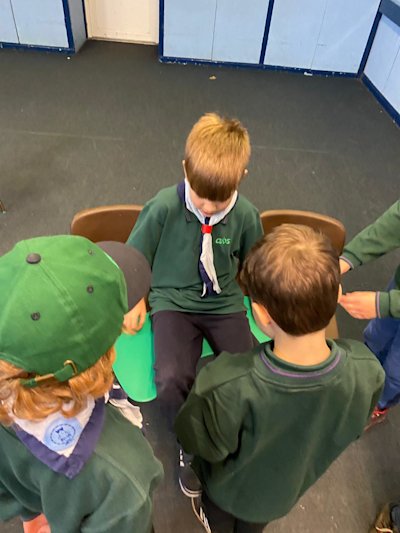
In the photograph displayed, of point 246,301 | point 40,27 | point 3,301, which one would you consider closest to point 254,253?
point 3,301

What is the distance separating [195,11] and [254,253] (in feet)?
13.1

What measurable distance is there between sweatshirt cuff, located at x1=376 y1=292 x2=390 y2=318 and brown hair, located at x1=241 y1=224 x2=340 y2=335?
0.57m

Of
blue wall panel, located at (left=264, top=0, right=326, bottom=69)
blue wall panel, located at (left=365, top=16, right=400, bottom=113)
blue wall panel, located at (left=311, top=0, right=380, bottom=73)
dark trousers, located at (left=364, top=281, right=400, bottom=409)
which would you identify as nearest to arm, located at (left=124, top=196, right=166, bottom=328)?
dark trousers, located at (left=364, top=281, right=400, bottom=409)

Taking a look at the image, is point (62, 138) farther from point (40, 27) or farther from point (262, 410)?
point (262, 410)

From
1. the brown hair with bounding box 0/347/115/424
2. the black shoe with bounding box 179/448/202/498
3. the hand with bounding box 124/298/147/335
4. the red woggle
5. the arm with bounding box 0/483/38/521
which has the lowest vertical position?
the black shoe with bounding box 179/448/202/498

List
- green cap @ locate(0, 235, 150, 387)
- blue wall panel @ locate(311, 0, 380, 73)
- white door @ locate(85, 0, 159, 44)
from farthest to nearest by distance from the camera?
1. white door @ locate(85, 0, 159, 44)
2. blue wall panel @ locate(311, 0, 380, 73)
3. green cap @ locate(0, 235, 150, 387)

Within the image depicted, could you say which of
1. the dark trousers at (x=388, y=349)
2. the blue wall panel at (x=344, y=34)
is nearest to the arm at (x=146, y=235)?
the dark trousers at (x=388, y=349)

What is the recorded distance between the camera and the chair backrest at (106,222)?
4.95 feet

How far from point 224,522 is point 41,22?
14.5 ft

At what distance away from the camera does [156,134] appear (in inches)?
132

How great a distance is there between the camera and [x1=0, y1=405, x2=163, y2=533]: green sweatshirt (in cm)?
72

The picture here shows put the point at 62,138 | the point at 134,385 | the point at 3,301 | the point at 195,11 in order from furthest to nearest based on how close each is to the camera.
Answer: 1. the point at 195,11
2. the point at 62,138
3. the point at 134,385
4. the point at 3,301

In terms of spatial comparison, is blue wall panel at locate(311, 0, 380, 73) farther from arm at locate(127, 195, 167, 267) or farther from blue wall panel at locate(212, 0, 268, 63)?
arm at locate(127, 195, 167, 267)

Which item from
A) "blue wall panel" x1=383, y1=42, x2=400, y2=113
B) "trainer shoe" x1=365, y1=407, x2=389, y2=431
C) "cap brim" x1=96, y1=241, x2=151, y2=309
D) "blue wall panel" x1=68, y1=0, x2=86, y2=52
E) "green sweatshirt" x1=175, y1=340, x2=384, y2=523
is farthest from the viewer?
"blue wall panel" x1=68, y1=0, x2=86, y2=52
